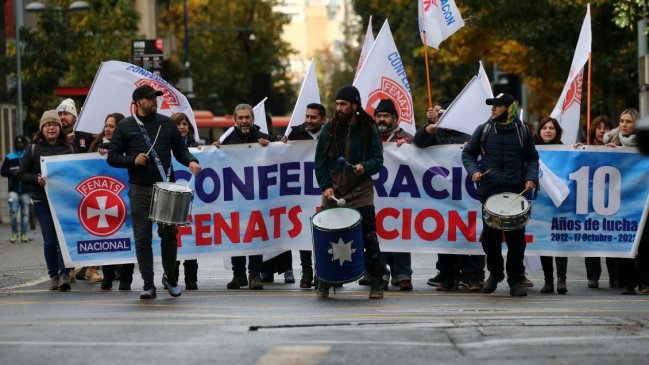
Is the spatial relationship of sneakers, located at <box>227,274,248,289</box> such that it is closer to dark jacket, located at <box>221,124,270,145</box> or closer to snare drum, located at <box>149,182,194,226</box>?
dark jacket, located at <box>221,124,270,145</box>

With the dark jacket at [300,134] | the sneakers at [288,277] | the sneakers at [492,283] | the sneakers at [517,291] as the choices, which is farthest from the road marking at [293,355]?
the sneakers at [288,277]

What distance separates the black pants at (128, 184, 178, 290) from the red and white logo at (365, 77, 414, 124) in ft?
11.9

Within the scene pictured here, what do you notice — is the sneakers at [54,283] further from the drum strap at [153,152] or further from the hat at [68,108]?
the drum strap at [153,152]

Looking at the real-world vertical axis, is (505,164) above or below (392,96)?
below

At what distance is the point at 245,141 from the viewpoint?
16.1 m

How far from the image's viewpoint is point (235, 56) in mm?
76188

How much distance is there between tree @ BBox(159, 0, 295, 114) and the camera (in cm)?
7331

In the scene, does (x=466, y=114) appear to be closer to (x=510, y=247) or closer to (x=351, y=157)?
→ (x=510, y=247)

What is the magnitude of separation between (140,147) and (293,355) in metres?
5.16

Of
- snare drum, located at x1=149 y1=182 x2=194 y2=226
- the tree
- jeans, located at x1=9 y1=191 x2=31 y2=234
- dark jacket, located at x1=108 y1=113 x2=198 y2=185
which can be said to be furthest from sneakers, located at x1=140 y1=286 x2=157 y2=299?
the tree

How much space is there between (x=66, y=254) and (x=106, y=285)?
0.50m

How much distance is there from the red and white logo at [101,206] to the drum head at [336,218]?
3144 mm

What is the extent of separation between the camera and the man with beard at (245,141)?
1553 cm

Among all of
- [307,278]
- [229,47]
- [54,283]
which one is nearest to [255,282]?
[307,278]
